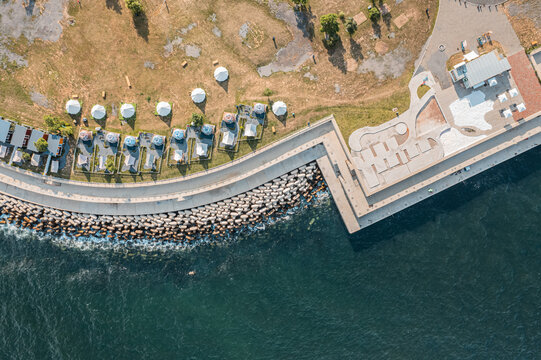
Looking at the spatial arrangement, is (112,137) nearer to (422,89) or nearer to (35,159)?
(35,159)

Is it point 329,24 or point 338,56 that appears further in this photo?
point 338,56

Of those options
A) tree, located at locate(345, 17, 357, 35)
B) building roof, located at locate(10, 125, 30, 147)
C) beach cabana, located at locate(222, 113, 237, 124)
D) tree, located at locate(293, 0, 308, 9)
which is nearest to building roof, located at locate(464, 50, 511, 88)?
tree, located at locate(345, 17, 357, 35)

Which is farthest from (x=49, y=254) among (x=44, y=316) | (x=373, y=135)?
(x=373, y=135)

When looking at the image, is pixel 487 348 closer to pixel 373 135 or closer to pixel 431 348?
pixel 431 348

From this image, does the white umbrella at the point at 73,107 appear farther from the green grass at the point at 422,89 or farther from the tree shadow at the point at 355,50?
the green grass at the point at 422,89

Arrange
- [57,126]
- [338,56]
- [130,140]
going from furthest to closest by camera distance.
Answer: [338,56], [130,140], [57,126]

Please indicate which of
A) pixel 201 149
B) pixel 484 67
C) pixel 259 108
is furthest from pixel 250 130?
pixel 484 67

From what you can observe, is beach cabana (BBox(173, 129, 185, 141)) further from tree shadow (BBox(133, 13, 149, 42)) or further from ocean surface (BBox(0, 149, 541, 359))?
ocean surface (BBox(0, 149, 541, 359))

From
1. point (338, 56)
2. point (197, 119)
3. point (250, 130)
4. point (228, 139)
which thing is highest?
point (338, 56)
